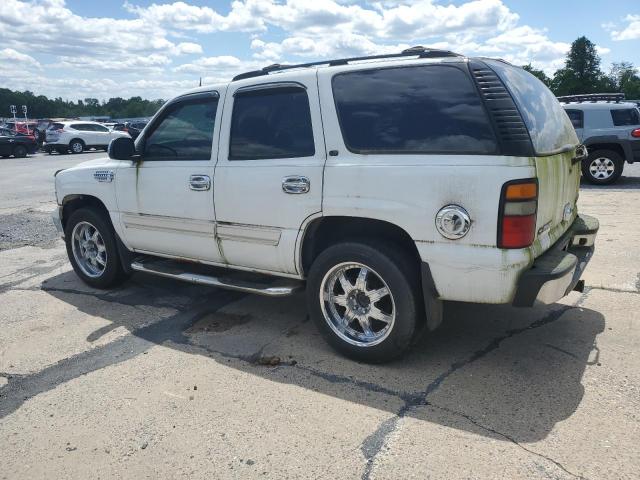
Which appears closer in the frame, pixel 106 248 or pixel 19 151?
pixel 106 248

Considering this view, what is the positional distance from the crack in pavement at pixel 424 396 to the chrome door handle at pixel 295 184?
149 centimetres

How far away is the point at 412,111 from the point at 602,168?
10608 millimetres

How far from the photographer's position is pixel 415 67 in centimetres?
341

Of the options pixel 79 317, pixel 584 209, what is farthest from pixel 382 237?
pixel 584 209

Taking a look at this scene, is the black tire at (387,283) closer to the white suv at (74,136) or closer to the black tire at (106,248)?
the black tire at (106,248)

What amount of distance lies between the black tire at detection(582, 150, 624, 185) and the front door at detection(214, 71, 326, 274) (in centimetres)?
1023

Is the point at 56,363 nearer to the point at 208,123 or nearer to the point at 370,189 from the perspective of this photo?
the point at 208,123

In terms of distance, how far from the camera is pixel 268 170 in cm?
390

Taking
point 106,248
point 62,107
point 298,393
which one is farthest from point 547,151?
point 62,107

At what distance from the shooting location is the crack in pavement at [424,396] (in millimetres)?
2758

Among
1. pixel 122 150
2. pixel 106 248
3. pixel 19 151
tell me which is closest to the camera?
pixel 122 150

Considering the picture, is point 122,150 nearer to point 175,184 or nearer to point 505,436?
point 175,184

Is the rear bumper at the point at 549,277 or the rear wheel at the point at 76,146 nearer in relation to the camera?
the rear bumper at the point at 549,277

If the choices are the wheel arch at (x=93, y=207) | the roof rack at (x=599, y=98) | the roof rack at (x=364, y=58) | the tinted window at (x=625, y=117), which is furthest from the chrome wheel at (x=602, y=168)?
the wheel arch at (x=93, y=207)
